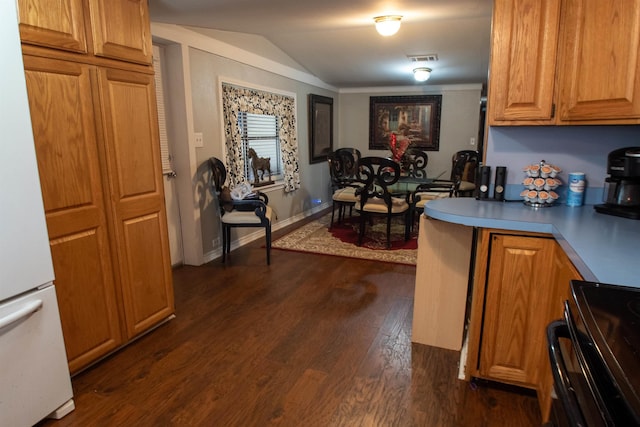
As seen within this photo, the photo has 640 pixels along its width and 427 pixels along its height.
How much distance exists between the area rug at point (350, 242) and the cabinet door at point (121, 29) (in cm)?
257

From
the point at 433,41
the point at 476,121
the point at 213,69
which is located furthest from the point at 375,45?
the point at 476,121

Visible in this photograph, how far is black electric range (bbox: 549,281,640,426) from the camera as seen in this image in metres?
0.67

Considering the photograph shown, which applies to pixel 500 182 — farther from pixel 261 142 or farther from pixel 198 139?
pixel 261 142

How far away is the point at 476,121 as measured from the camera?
21.5 feet

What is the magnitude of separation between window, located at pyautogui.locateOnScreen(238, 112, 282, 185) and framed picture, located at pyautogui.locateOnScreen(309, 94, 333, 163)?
1.00m

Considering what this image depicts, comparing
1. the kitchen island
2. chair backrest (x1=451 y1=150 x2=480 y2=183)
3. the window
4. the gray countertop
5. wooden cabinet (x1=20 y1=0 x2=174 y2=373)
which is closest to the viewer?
the gray countertop

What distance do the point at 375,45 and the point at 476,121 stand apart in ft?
9.89

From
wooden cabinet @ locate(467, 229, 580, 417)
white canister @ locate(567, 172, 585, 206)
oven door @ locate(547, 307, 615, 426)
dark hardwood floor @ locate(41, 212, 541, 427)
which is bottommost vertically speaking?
dark hardwood floor @ locate(41, 212, 541, 427)

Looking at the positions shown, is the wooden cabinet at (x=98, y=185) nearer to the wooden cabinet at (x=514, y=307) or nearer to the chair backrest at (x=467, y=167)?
the wooden cabinet at (x=514, y=307)

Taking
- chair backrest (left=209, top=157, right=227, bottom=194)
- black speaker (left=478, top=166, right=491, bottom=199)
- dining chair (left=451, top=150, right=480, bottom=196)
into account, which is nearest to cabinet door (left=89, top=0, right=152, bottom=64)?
chair backrest (left=209, top=157, right=227, bottom=194)

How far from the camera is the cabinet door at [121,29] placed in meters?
1.96

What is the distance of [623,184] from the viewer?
1.86 meters

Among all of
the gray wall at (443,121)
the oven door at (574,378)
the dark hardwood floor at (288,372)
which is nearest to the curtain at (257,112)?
the dark hardwood floor at (288,372)

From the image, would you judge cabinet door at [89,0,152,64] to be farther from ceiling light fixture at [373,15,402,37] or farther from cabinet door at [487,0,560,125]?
cabinet door at [487,0,560,125]
